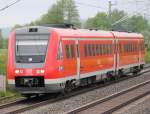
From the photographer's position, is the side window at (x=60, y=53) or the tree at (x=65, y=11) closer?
the side window at (x=60, y=53)

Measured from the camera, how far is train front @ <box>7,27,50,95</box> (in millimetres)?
19203

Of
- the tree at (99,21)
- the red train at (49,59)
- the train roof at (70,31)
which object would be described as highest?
the tree at (99,21)

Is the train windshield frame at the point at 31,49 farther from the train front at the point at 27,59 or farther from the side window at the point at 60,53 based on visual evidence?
the side window at the point at 60,53

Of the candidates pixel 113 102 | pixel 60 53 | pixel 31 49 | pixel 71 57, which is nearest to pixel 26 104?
pixel 31 49

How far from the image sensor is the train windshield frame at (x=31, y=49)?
19406mm

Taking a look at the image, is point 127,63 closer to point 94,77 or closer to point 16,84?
point 94,77

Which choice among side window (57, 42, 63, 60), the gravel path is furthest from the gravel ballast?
side window (57, 42, 63, 60)

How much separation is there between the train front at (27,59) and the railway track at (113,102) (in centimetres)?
231

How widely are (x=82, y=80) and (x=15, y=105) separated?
5.05m

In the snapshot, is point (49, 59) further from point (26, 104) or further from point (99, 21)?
point (99, 21)

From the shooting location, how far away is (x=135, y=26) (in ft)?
500

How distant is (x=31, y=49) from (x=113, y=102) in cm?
371

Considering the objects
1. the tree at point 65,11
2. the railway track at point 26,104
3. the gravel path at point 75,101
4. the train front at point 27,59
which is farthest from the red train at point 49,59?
the tree at point 65,11

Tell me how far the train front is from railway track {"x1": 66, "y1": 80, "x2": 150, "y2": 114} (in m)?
2.31
